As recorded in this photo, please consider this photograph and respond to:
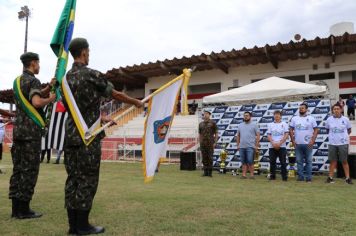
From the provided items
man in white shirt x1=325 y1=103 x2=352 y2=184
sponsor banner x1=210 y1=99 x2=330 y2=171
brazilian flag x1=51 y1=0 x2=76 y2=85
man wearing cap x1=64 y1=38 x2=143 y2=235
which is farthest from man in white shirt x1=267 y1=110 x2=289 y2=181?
brazilian flag x1=51 y1=0 x2=76 y2=85

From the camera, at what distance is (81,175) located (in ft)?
11.1

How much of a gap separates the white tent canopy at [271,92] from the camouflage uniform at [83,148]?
7552mm

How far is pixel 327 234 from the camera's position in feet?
11.3

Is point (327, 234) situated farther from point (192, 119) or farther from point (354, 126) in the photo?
point (192, 119)

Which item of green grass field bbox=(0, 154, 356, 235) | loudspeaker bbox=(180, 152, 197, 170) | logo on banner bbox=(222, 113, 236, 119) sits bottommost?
green grass field bbox=(0, 154, 356, 235)

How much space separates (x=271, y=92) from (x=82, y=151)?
25.8 feet

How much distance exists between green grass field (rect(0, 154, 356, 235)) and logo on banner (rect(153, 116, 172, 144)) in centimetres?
93

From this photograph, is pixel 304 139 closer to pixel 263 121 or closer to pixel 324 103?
pixel 324 103

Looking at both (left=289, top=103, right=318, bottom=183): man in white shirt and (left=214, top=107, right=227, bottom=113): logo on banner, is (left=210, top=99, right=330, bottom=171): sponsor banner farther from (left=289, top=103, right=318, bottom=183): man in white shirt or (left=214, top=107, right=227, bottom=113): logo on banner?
(left=289, top=103, right=318, bottom=183): man in white shirt

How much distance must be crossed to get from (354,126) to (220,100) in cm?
759

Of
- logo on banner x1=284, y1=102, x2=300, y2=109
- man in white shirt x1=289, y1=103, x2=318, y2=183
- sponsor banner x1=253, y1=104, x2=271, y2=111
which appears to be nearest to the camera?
man in white shirt x1=289, y1=103, x2=318, y2=183

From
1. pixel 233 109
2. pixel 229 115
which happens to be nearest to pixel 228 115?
pixel 229 115

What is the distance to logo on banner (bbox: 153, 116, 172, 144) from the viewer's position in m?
4.07

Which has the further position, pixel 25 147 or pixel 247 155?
pixel 247 155
